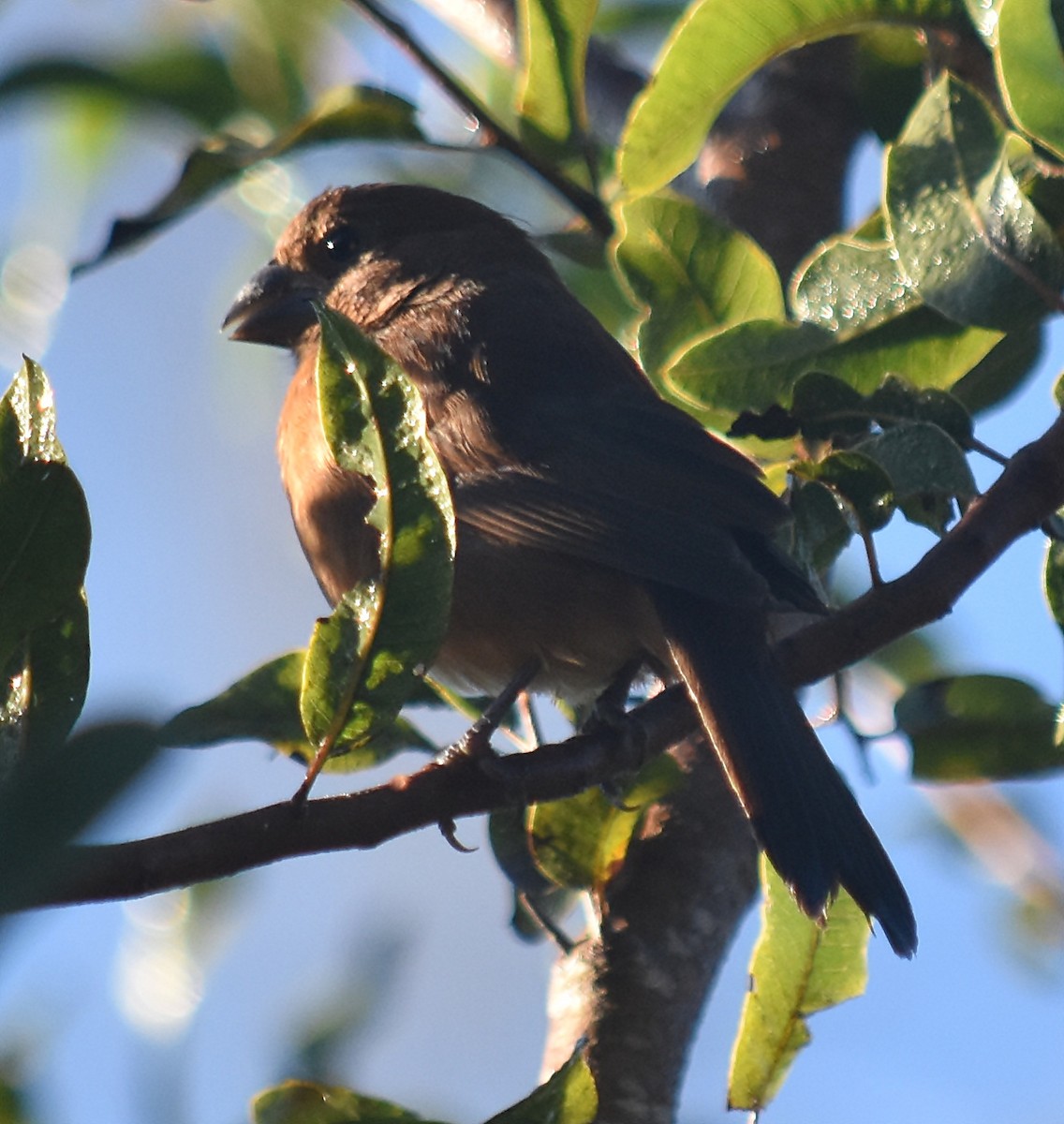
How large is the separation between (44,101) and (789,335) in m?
1.54

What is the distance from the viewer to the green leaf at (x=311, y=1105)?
7.24 ft

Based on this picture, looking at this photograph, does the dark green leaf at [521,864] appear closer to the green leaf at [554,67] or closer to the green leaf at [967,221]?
the green leaf at [967,221]

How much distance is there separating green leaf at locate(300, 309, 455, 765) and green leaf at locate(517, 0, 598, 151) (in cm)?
157

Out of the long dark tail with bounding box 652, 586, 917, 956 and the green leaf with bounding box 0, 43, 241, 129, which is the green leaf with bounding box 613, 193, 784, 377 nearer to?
the long dark tail with bounding box 652, 586, 917, 956

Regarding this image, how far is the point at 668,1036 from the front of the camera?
9.09 feet

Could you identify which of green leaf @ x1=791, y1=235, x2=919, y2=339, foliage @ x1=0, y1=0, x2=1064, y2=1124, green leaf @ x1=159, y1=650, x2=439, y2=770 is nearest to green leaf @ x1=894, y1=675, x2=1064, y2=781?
foliage @ x1=0, y1=0, x2=1064, y2=1124

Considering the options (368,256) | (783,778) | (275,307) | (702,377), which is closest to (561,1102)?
(783,778)

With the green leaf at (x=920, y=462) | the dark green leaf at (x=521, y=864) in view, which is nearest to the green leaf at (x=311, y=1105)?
the dark green leaf at (x=521, y=864)

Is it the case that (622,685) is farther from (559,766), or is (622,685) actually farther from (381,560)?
(381,560)

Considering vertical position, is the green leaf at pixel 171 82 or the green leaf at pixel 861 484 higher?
the green leaf at pixel 171 82

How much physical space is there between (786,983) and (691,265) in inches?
48.1

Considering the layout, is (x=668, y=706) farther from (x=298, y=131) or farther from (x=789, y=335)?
(x=298, y=131)

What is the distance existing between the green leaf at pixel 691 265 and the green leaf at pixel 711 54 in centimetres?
7

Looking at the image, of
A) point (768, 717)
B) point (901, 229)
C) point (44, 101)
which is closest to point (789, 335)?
point (901, 229)
